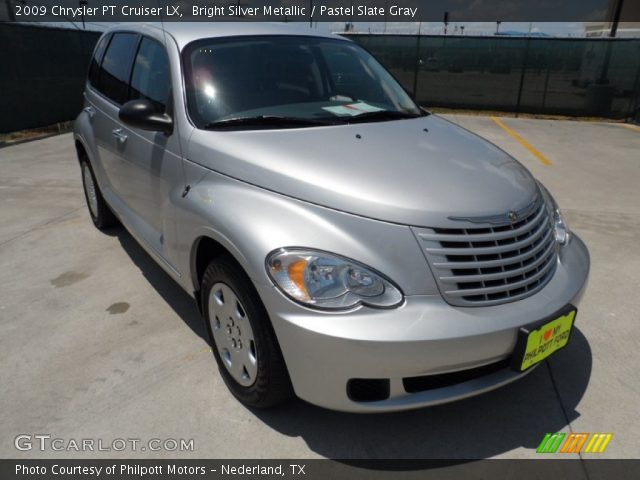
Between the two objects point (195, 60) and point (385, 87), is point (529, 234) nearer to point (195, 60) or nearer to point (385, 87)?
point (385, 87)

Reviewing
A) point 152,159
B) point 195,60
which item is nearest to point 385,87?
point 195,60

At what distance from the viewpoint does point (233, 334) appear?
221cm

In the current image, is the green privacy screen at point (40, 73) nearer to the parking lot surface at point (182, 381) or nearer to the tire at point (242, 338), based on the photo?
the parking lot surface at point (182, 381)

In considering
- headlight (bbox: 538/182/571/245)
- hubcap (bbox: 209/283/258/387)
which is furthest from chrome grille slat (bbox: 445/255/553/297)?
hubcap (bbox: 209/283/258/387)

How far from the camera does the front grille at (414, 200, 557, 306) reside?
6.10 feet

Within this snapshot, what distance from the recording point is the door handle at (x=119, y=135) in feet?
10.4

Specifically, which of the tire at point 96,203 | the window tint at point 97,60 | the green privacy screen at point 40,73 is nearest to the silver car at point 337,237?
the window tint at point 97,60

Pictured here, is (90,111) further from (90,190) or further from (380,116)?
(380,116)

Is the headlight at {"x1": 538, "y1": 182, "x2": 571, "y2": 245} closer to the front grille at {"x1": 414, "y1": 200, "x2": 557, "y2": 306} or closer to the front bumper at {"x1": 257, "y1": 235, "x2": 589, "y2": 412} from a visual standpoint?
the front grille at {"x1": 414, "y1": 200, "x2": 557, "y2": 306}

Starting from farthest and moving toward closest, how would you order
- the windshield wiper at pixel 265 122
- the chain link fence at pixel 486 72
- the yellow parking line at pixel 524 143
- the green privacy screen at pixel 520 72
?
the green privacy screen at pixel 520 72, the chain link fence at pixel 486 72, the yellow parking line at pixel 524 143, the windshield wiper at pixel 265 122

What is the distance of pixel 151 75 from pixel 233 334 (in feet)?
5.87

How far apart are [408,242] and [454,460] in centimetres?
97

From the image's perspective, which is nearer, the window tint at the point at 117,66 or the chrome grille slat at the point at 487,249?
the chrome grille slat at the point at 487,249

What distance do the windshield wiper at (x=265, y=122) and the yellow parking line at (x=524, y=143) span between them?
605 cm
